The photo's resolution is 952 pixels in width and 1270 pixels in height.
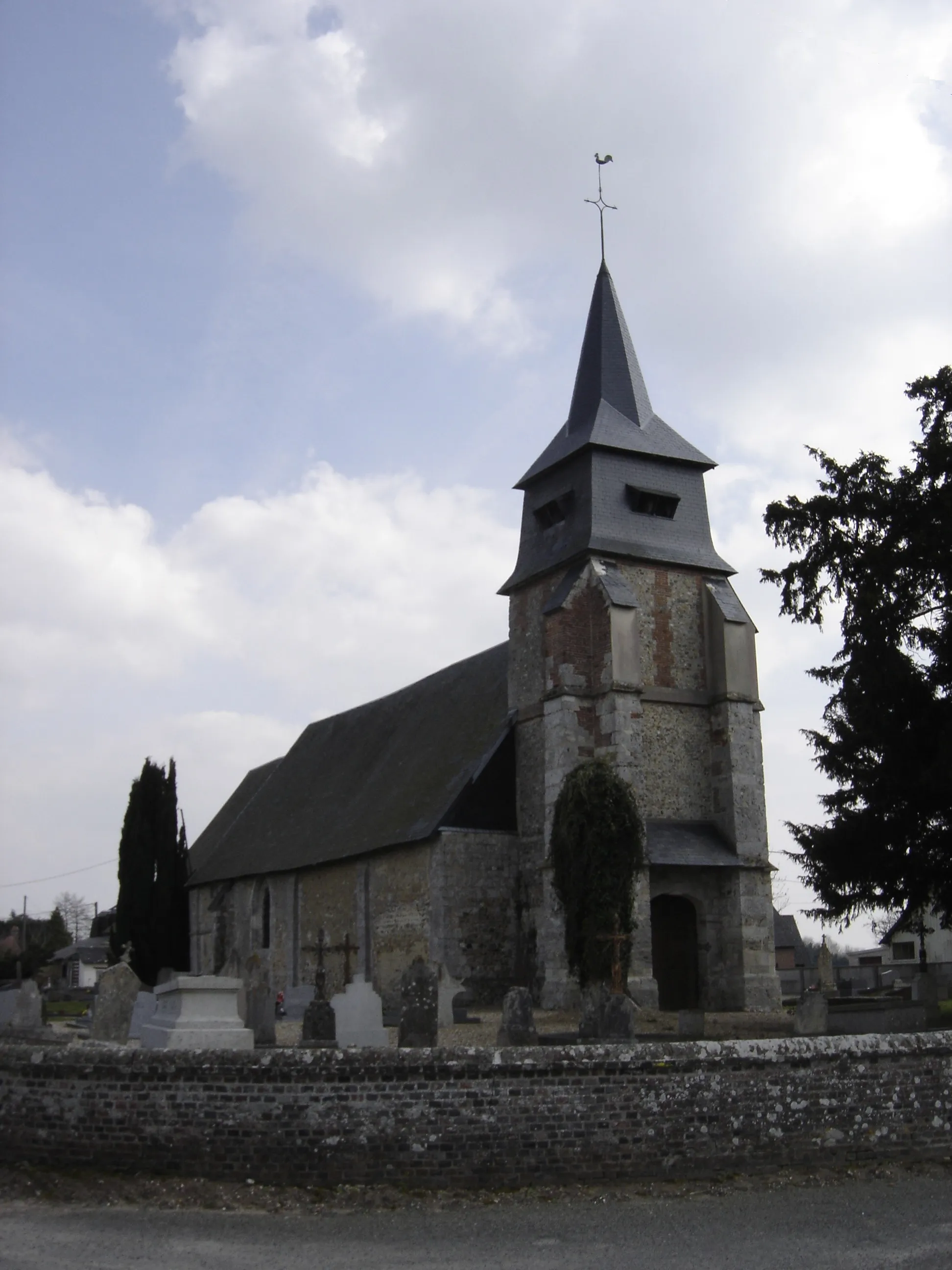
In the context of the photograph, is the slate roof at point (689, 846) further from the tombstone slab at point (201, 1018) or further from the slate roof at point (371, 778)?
the tombstone slab at point (201, 1018)

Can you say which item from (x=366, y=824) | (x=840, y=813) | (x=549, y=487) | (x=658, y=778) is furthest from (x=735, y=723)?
(x=366, y=824)

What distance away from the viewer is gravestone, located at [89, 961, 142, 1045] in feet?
42.8

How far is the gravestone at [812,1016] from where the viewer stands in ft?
→ 45.6

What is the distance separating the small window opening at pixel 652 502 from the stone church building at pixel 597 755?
43 millimetres

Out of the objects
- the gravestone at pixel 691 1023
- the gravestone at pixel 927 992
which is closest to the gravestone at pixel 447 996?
the gravestone at pixel 691 1023

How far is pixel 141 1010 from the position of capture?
60.5 ft

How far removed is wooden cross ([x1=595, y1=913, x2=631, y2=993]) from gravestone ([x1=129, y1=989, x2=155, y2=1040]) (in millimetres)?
6585

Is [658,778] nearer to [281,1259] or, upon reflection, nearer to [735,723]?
[735,723]

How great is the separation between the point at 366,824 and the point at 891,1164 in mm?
18153

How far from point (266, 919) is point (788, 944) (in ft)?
84.9

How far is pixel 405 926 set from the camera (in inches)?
907

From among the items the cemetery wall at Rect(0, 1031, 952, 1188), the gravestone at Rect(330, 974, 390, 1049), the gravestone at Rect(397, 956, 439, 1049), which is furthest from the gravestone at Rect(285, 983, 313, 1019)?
the cemetery wall at Rect(0, 1031, 952, 1188)

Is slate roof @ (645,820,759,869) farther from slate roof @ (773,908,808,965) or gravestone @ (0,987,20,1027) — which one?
slate roof @ (773,908,808,965)

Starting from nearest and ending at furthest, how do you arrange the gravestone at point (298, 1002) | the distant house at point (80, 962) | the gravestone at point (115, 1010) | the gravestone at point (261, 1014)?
the gravestone at point (261, 1014)
the gravestone at point (115, 1010)
the gravestone at point (298, 1002)
the distant house at point (80, 962)
